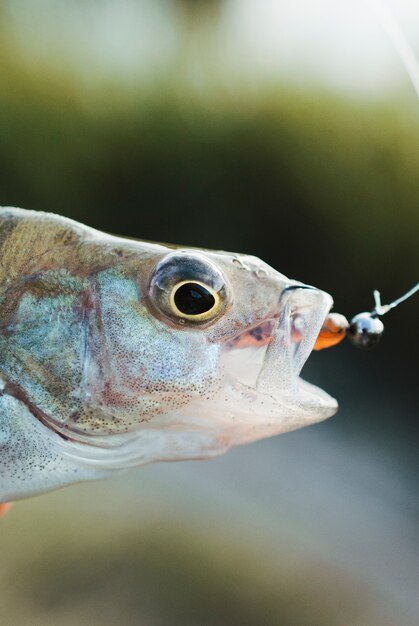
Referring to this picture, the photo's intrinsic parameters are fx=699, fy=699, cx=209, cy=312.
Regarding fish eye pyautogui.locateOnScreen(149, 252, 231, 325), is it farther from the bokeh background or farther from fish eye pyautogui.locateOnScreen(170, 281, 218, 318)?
the bokeh background

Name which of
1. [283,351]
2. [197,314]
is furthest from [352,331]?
[197,314]

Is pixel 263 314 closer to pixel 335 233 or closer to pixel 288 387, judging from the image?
pixel 288 387

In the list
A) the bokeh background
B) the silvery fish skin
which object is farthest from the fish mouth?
the bokeh background

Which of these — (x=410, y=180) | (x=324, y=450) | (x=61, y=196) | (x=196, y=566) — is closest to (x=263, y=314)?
(x=196, y=566)

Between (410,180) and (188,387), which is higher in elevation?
(410,180)

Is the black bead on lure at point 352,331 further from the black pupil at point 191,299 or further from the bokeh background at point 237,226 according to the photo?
the bokeh background at point 237,226

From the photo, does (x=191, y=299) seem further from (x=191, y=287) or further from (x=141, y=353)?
(x=141, y=353)
